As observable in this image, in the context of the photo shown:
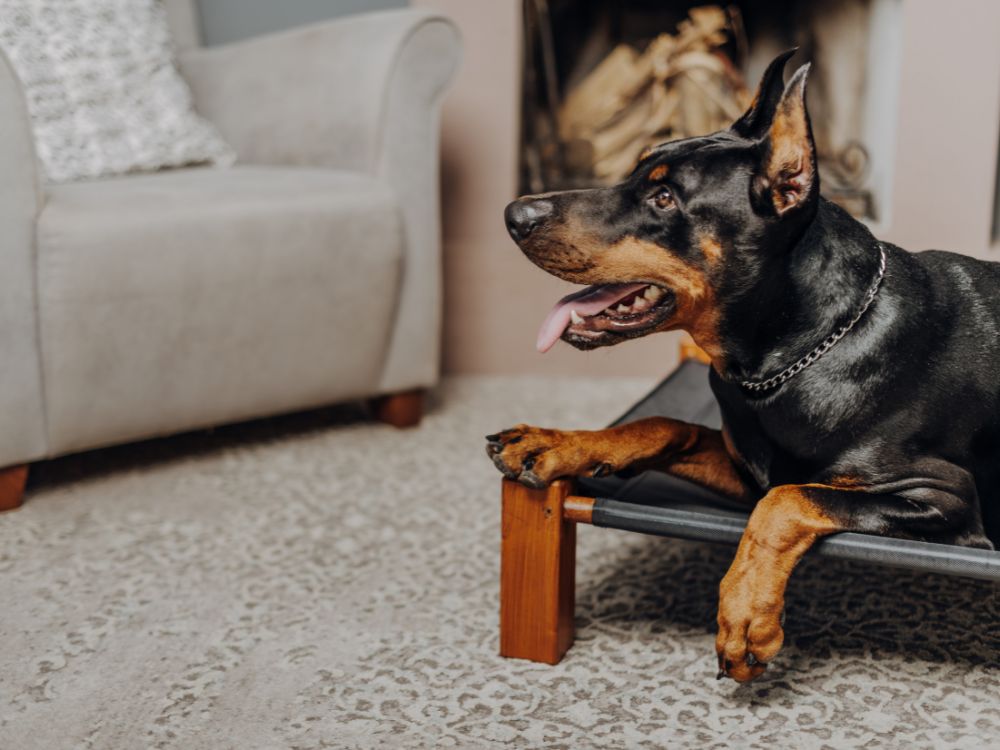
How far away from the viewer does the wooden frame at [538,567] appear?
1.33 meters

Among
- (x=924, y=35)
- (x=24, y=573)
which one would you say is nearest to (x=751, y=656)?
(x=24, y=573)

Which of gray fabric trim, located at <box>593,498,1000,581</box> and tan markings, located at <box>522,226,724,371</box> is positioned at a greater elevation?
tan markings, located at <box>522,226,724,371</box>

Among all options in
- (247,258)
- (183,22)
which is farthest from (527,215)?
(183,22)

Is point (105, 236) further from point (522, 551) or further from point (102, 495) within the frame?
point (522, 551)

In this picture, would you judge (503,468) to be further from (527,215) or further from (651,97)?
(651,97)

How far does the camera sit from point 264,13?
2.93 m

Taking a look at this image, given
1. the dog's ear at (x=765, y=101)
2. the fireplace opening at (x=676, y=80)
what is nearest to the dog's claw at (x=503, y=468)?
the dog's ear at (x=765, y=101)

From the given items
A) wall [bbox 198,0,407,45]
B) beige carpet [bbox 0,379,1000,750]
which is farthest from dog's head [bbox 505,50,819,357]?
wall [bbox 198,0,407,45]

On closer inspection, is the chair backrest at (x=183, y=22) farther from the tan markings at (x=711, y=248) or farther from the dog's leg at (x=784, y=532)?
the dog's leg at (x=784, y=532)

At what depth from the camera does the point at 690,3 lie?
2.94m

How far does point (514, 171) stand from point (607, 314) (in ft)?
5.13

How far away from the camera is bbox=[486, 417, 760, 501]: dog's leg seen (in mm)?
1323

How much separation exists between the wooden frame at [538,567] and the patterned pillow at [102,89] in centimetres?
128

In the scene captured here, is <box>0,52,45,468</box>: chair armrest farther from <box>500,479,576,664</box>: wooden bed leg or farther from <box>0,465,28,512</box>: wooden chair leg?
<box>500,479,576,664</box>: wooden bed leg
